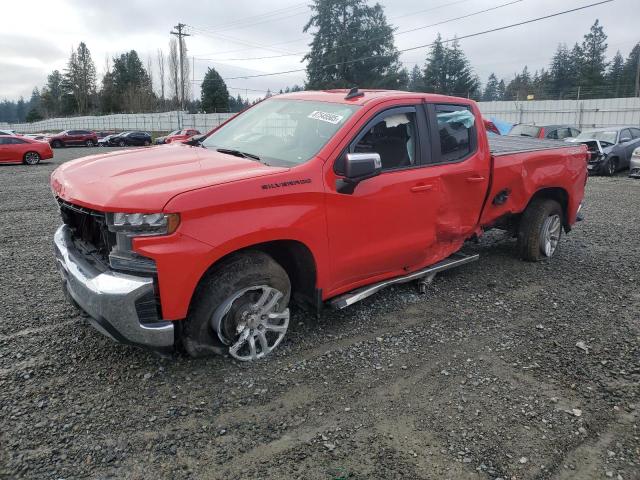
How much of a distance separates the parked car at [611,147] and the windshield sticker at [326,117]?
1480cm

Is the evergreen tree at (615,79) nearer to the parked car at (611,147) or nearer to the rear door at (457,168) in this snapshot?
the parked car at (611,147)

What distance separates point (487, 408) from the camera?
3.16 meters

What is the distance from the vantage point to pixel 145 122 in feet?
175

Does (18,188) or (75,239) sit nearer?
(75,239)

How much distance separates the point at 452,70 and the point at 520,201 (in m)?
50.0

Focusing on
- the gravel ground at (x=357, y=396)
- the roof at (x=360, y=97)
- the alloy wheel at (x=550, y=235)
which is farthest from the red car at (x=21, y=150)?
the alloy wheel at (x=550, y=235)

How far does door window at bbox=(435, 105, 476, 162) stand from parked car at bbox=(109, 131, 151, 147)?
1431 inches

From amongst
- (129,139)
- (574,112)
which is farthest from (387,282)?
(129,139)

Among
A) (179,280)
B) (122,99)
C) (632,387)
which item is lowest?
(632,387)

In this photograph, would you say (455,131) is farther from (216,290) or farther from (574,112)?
(574,112)

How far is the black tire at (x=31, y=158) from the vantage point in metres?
20.1

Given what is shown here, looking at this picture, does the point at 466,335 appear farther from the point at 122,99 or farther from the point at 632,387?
the point at 122,99

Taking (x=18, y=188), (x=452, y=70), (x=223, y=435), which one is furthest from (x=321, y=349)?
(x=452, y=70)

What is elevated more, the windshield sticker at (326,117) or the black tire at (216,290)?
the windshield sticker at (326,117)
